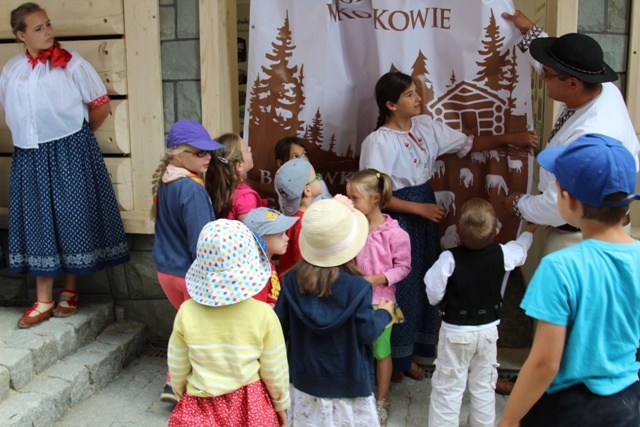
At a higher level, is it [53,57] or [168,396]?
[53,57]

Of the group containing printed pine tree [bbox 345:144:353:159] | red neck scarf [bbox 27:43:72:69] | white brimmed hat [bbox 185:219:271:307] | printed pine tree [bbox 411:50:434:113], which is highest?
red neck scarf [bbox 27:43:72:69]

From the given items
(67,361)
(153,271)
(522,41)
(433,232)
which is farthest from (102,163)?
(522,41)

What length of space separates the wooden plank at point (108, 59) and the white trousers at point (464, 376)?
257 cm

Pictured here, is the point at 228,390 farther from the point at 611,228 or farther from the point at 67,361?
the point at 67,361

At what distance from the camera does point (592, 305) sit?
1.97m

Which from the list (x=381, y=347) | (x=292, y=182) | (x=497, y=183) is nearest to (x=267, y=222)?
(x=292, y=182)

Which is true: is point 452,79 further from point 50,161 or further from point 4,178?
point 4,178

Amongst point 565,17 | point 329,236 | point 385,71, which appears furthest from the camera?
point 385,71

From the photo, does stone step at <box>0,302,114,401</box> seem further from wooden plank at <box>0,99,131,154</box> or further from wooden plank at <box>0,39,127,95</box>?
wooden plank at <box>0,39,127,95</box>

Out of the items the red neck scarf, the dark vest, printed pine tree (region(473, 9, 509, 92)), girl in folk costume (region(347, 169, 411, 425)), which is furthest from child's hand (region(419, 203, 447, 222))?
the red neck scarf

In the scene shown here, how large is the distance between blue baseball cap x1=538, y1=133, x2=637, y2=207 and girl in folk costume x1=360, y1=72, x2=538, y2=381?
Result: 205 cm

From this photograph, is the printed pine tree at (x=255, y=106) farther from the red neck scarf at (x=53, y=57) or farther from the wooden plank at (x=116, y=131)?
the red neck scarf at (x=53, y=57)

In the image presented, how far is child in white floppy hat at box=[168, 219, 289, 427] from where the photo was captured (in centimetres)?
249

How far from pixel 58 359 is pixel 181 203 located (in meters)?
1.40
